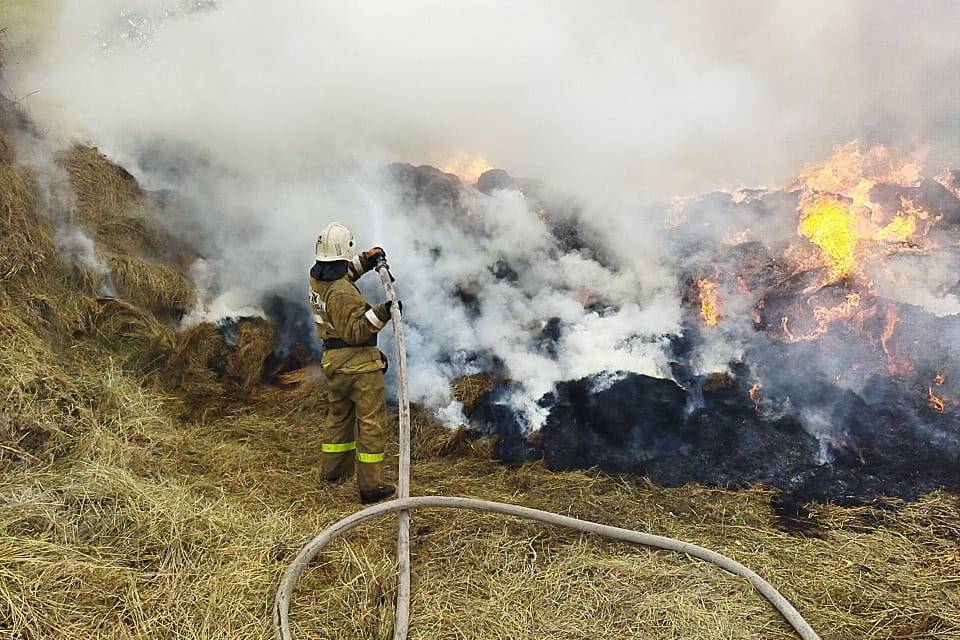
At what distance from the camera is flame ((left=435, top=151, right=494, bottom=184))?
8.54 meters

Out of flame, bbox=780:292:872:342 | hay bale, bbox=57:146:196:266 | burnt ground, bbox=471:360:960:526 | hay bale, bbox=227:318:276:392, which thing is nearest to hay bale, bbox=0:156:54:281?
hay bale, bbox=57:146:196:266

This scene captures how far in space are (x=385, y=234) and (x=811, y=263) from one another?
5295 mm

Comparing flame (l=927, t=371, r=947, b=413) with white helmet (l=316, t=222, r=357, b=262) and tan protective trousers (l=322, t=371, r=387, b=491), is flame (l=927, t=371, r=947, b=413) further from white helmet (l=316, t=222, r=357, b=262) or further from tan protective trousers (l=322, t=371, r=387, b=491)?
white helmet (l=316, t=222, r=357, b=262)

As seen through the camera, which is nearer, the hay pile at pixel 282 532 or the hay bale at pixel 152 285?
the hay pile at pixel 282 532

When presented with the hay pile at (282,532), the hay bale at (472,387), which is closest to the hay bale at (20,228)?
the hay pile at (282,532)

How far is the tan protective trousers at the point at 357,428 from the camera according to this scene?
4465 mm

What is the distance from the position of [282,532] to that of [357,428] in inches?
39.9

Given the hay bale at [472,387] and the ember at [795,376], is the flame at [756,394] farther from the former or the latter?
the hay bale at [472,387]

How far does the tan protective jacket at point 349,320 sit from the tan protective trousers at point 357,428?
10 centimetres

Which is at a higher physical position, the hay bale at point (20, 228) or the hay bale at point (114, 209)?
the hay bale at point (114, 209)

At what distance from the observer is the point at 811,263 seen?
671 centimetres

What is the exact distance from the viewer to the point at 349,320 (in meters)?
4.40

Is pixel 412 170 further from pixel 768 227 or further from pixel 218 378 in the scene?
pixel 768 227

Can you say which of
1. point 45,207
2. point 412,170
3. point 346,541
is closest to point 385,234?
point 412,170
